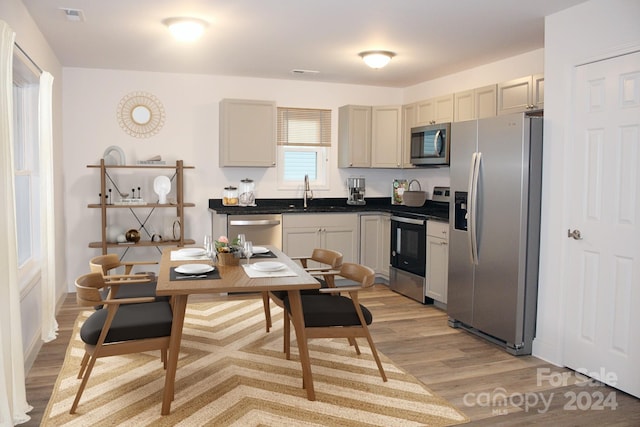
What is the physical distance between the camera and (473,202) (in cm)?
428

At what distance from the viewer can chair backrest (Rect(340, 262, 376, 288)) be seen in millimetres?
3383

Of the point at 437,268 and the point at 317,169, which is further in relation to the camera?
the point at 317,169

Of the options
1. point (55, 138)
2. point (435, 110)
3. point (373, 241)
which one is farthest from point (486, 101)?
point (55, 138)

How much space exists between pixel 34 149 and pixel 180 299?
98.6 inches

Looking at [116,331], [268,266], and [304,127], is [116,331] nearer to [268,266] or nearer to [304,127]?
[268,266]

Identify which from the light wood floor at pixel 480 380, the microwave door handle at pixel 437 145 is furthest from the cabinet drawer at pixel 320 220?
the light wood floor at pixel 480 380

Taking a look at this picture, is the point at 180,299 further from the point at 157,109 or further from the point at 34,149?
the point at 157,109

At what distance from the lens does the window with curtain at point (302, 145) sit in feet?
21.7

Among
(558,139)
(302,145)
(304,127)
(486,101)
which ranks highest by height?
(486,101)

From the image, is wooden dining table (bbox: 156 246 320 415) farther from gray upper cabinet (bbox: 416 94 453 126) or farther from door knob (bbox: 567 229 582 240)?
gray upper cabinet (bbox: 416 94 453 126)

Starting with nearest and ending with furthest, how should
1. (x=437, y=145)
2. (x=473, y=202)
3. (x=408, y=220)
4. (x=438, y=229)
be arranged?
(x=473, y=202), (x=438, y=229), (x=437, y=145), (x=408, y=220)

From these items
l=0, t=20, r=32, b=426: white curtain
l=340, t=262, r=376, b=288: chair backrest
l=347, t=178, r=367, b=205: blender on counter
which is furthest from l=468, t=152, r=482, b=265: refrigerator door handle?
l=0, t=20, r=32, b=426: white curtain

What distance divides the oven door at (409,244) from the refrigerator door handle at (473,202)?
3.70 ft

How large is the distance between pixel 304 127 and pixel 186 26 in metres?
2.77
